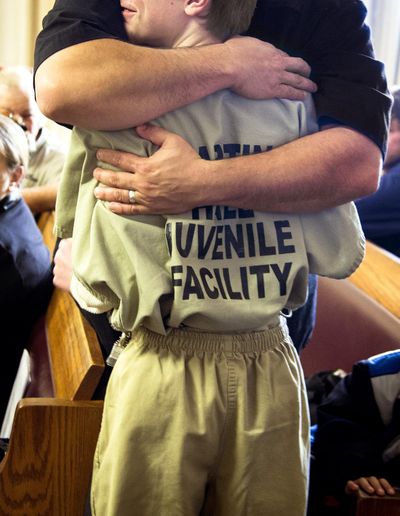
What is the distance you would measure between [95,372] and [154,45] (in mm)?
539

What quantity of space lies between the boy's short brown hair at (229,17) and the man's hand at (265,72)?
0.7 inches

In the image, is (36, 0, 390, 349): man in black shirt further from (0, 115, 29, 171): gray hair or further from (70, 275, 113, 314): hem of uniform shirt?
(0, 115, 29, 171): gray hair

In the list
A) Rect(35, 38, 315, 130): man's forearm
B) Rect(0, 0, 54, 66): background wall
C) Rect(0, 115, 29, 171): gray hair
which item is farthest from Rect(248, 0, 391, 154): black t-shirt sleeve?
Rect(0, 0, 54, 66): background wall

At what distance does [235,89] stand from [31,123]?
1.81m

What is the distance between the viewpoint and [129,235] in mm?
1048

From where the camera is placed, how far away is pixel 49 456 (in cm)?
130

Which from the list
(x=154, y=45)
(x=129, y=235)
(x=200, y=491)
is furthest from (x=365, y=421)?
(x=154, y=45)

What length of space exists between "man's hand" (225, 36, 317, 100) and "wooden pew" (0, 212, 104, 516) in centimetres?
52

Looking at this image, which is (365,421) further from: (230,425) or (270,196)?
(270,196)

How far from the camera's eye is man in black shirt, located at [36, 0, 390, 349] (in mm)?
1020

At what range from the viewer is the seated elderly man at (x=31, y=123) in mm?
2697

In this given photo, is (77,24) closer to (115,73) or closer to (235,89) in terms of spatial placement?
(115,73)

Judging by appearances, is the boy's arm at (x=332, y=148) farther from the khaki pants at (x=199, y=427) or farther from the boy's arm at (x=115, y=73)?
the khaki pants at (x=199, y=427)

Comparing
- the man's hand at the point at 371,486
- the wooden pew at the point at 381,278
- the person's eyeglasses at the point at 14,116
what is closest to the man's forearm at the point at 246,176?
the man's hand at the point at 371,486
